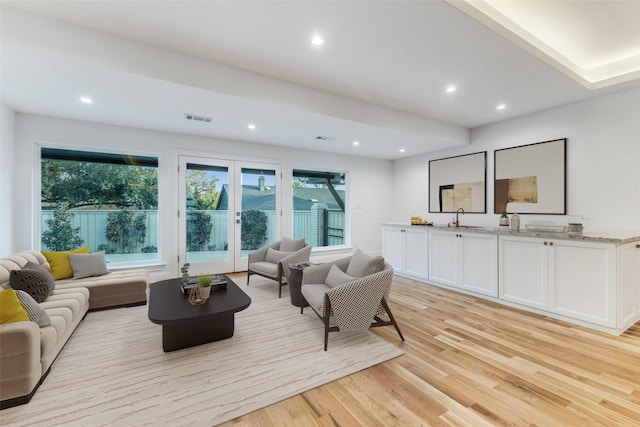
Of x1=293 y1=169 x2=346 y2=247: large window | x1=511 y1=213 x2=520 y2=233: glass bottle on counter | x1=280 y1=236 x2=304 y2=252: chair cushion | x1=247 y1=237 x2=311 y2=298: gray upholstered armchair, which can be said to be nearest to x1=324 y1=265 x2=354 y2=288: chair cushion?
x1=247 y1=237 x2=311 y2=298: gray upholstered armchair

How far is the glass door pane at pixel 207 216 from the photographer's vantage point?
16.4ft

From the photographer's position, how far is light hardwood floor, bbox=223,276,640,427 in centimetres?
171

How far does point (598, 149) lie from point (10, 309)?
21.2 ft

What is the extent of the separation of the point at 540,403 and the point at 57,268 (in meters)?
4.94

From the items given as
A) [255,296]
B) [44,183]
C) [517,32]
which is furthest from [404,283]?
[44,183]

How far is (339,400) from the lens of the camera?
1.85m

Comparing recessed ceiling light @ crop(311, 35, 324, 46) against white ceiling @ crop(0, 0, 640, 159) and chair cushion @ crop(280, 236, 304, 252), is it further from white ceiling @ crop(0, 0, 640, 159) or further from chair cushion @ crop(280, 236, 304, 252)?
chair cushion @ crop(280, 236, 304, 252)

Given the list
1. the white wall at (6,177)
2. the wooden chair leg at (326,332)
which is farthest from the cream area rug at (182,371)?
the white wall at (6,177)

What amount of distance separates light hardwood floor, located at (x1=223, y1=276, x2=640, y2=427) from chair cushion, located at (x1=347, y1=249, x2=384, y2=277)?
63 cm

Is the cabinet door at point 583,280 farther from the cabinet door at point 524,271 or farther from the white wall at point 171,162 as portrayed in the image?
the white wall at point 171,162

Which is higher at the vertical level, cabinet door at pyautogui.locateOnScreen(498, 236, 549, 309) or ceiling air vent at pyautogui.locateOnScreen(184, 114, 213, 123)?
ceiling air vent at pyautogui.locateOnScreen(184, 114, 213, 123)

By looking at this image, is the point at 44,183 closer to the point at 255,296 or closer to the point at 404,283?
the point at 255,296

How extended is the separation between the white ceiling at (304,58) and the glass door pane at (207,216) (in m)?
1.05

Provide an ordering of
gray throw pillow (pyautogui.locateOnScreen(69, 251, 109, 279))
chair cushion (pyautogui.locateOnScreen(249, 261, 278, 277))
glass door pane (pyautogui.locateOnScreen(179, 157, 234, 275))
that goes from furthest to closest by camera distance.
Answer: glass door pane (pyautogui.locateOnScreen(179, 157, 234, 275)) → chair cushion (pyautogui.locateOnScreen(249, 261, 278, 277)) → gray throw pillow (pyautogui.locateOnScreen(69, 251, 109, 279))
